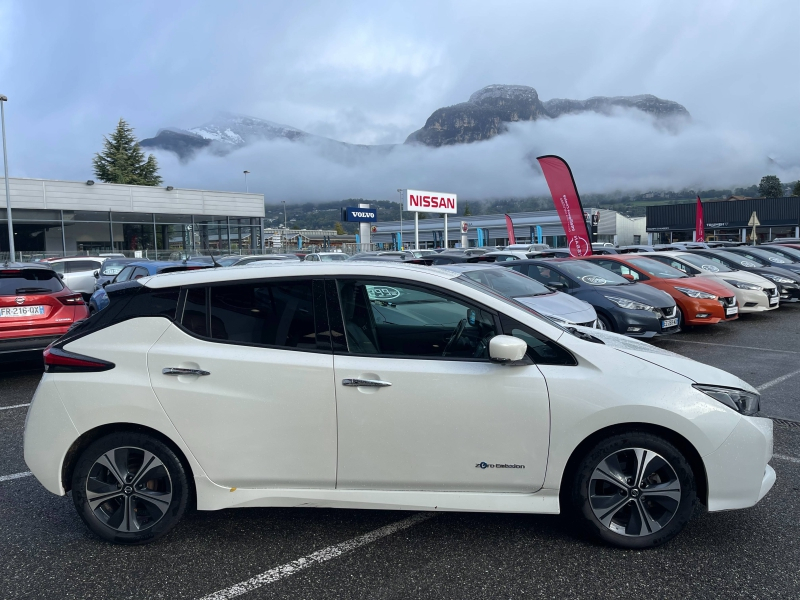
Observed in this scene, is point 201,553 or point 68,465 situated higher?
point 68,465

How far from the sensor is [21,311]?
7.50 m

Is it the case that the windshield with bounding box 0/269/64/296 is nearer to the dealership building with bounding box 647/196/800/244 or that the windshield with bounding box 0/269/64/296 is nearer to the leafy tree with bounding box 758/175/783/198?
the dealership building with bounding box 647/196/800/244

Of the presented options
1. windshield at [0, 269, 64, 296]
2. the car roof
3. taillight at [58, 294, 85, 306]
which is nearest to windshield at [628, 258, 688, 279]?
the car roof

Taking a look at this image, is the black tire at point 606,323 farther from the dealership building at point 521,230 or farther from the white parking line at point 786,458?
the dealership building at point 521,230

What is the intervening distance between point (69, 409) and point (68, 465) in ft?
1.16

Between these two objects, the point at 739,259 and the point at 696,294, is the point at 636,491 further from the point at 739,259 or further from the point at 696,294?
the point at 739,259

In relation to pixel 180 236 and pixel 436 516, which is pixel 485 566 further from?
pixel 180 236

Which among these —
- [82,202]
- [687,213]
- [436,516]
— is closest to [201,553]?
[436,516]

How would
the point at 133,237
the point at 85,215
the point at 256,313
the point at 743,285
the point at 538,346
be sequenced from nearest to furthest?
the point at 538,346, the point at 256,313, the point at 743,285, the point at 85,215, the point at 133,237

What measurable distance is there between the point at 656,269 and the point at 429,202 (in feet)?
95.0

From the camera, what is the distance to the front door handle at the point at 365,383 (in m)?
3.21

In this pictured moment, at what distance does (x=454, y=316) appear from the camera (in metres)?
3.57

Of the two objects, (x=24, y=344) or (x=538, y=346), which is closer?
(x=538, y=346)

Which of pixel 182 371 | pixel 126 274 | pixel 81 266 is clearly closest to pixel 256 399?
pixel 182 371
